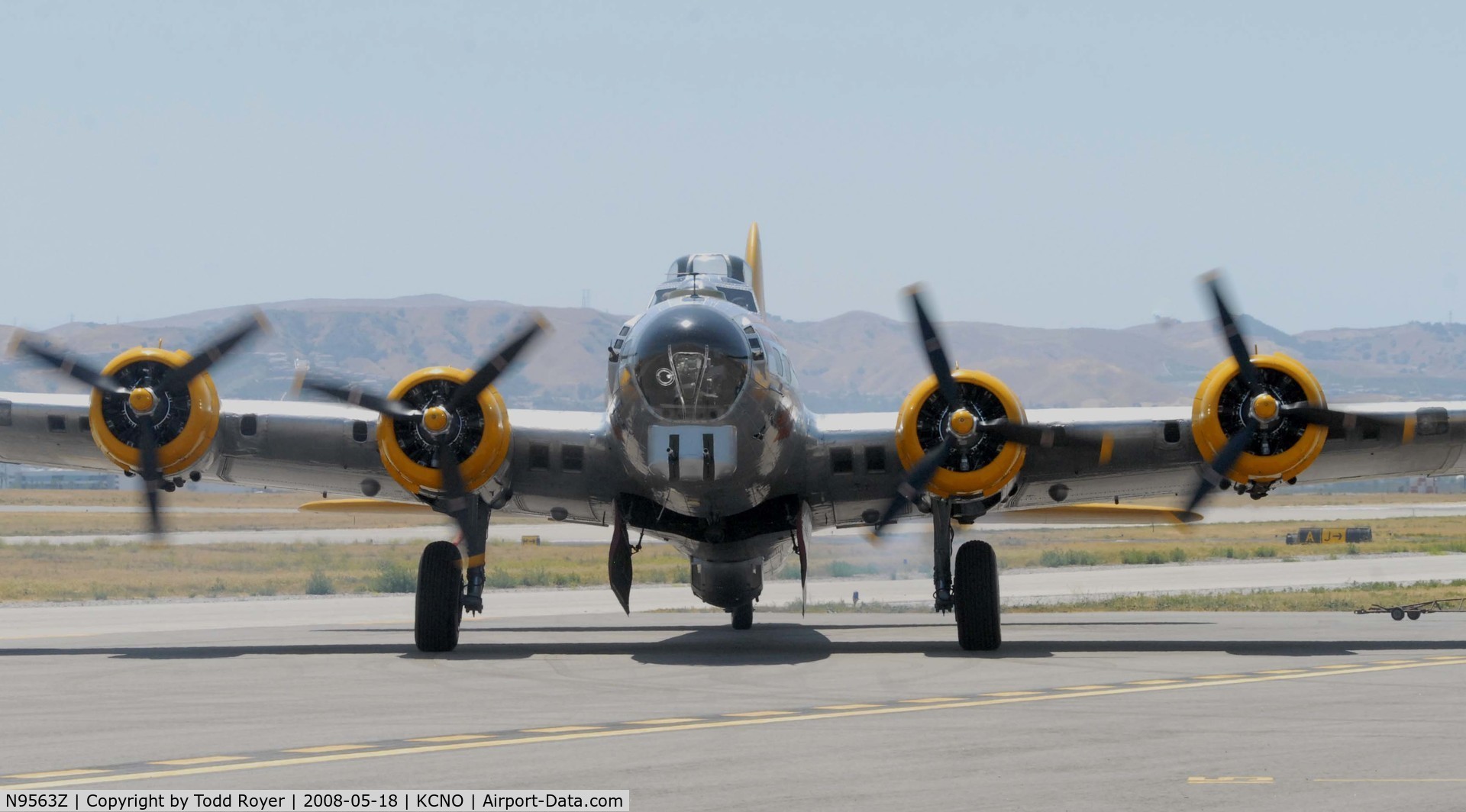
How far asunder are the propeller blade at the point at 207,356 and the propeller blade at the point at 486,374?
264cm

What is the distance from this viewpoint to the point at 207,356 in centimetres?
2088

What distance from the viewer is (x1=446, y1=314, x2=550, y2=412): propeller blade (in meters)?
20.6

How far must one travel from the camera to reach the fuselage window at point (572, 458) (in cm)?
2191

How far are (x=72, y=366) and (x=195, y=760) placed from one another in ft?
36.0

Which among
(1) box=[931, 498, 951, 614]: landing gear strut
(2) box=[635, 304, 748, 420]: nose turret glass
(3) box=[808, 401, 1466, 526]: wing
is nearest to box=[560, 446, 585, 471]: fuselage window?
(2) box=[635, 304, 748, 420]: nose turret glass

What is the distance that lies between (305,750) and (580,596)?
32882mm

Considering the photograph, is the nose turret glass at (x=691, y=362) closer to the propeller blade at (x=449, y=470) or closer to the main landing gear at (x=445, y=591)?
the propeller blade at (x=449, y=470)

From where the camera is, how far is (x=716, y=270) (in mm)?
24219

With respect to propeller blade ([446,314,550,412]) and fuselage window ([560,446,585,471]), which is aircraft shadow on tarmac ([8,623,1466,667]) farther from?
propeller blade ([446,314,550,412])

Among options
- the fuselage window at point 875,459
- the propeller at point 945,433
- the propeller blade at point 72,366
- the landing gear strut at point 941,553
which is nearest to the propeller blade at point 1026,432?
the propeller at point 945,433

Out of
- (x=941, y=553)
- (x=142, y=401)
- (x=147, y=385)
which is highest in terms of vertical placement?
(x=147, y=385)

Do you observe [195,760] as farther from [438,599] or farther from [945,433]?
[945,433]

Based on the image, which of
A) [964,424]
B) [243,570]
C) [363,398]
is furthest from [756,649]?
[243,570]

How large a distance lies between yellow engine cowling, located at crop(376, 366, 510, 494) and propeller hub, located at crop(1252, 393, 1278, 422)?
9362 mm
